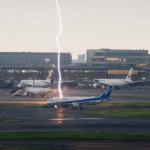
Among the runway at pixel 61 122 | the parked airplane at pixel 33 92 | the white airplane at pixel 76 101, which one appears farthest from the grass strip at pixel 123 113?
the parked airplane at pixel 33 92

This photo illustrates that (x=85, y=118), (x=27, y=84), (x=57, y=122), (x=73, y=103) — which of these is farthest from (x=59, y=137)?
(x=27, y=84)

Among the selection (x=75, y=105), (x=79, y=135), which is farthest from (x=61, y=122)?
(x=75, y=105)

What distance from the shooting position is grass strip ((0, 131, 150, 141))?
52.9 m

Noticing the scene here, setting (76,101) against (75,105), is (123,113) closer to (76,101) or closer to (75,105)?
(75,105)

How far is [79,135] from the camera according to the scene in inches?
2143

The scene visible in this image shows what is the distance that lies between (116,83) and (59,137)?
124m

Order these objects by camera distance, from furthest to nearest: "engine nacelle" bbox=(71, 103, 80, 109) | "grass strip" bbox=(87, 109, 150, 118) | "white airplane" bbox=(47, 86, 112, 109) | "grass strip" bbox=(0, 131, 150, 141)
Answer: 1. "white airplane" bbox=(47, 86, 112, 109)
2. "engine nacelle" bbox=(71, 103, 80, 109)
3. "grass strip" bbox=(87, 109, 150, 118)
4. "grass strip" bbox=(0, 131, 150, 141)

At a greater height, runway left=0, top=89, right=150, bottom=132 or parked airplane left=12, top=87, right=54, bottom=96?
parked airplane left=12, top=87, right=54, bottom=96

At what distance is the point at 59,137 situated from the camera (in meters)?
53.3

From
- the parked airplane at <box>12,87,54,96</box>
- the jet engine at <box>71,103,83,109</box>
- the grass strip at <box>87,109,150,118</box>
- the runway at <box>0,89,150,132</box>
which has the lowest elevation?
the runway at <box>0,89,150,132</box>

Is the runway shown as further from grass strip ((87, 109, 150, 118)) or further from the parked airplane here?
the parked airplane

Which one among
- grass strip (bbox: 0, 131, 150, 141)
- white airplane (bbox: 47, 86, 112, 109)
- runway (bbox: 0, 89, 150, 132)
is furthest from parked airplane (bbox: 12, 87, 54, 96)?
grass strip (bbox: 0, 131, 150, 141)

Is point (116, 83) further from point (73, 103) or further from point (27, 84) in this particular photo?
point (73, 103)

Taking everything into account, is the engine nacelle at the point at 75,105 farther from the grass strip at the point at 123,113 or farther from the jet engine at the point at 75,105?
the grass strip at the point at 123,113
